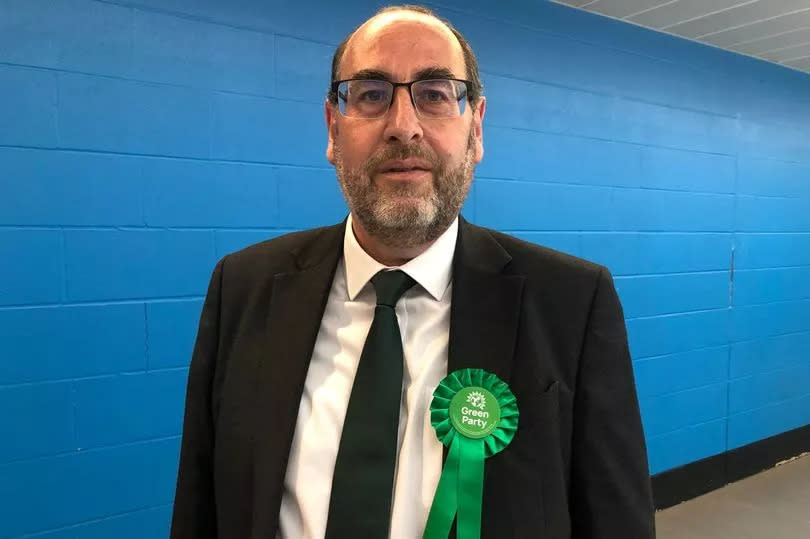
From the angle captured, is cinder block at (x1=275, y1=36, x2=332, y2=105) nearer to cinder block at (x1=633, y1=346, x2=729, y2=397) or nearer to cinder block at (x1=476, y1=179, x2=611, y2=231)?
cinder block at (x1=476, y1=179, x2=611, y2=231)

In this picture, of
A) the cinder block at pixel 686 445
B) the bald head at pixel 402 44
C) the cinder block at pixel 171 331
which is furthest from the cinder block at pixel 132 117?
the cinder block at pixel 686 445

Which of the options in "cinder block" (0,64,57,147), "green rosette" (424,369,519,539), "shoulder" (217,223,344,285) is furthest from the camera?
"cinder block" (0,64,57,147)

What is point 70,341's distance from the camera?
1809mm

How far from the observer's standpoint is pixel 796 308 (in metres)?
3.95

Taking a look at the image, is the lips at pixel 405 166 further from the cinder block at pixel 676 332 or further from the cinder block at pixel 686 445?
the cinder block at pixel 686 445

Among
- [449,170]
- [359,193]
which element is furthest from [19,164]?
[449,170]

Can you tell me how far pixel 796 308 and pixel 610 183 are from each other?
2.00 m

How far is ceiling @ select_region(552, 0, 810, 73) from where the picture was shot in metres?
2.75

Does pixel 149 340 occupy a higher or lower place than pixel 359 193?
lower

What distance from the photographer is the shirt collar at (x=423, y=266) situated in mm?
972

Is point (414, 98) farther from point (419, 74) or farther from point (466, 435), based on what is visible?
point (466, 435)

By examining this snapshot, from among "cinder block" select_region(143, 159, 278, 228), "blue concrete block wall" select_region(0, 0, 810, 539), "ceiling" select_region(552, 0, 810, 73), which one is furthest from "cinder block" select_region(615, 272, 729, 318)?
"cinder block" select_region(143, 159, 278, 228)

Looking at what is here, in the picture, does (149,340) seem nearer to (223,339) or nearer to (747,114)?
(223,339)

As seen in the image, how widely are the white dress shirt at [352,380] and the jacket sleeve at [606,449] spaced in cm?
22
